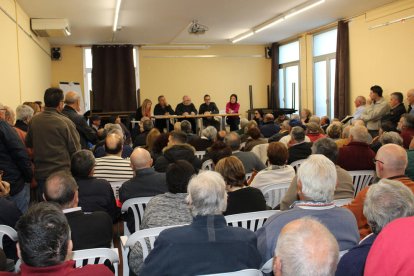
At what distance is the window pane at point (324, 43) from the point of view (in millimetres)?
11367

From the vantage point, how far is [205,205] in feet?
7.39

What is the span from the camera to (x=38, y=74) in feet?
33.8

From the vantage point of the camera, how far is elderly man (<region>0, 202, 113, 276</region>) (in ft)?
5.33

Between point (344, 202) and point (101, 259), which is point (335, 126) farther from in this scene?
point (101, 259)

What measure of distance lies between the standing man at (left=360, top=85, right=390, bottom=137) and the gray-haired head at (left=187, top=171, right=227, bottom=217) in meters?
6.80

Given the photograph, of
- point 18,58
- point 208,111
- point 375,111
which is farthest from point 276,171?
point 208,111

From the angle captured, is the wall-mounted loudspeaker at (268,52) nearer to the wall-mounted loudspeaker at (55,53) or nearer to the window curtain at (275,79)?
the window curtain at (275,79)

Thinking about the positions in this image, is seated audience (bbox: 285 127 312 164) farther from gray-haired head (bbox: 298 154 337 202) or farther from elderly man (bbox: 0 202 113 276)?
elderly man (bbox: 0 202 113 276)

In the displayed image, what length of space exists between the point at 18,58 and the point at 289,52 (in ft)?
27.6

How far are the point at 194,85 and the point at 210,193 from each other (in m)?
12.1

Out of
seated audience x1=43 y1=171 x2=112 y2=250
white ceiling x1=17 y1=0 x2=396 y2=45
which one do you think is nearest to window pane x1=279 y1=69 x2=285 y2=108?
white ceiling x1=17 y1=0 x2=396 y2=45

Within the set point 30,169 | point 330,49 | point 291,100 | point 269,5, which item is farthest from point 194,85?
point 30,169

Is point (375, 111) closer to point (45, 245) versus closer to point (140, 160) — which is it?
point (140, 160)

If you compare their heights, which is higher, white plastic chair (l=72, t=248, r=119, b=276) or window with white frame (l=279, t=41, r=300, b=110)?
window with white frame (l=279, t=41, r=300, b=110)
